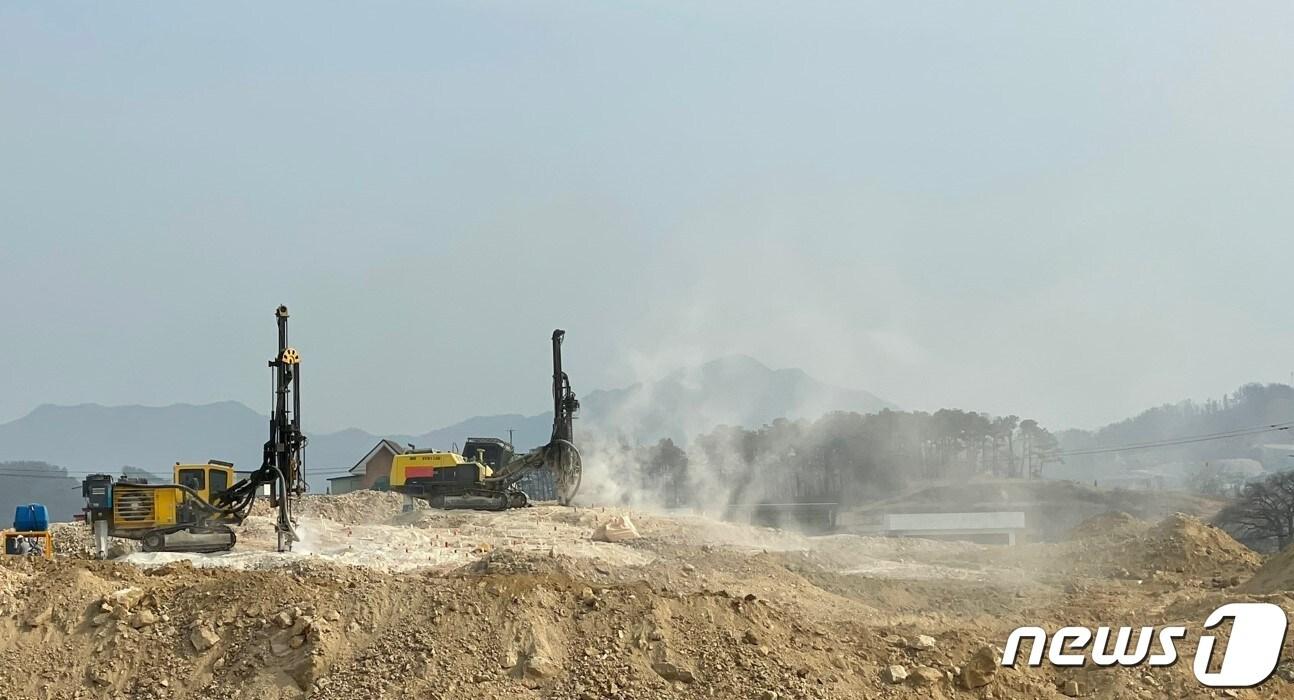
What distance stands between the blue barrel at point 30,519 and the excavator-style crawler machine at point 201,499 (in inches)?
33.0

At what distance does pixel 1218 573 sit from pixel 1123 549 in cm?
254

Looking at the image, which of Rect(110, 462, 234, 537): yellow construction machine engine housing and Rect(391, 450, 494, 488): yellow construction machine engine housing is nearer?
Rect(110, 462, 234, 537): yellow construction machine engine housing

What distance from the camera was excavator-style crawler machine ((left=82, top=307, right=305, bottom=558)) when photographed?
87.2ft

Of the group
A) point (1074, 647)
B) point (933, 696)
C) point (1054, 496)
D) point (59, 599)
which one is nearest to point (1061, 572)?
point (1074, 647)

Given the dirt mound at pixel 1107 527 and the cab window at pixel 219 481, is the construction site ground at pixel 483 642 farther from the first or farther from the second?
the dirt mound at pixel 1107 527

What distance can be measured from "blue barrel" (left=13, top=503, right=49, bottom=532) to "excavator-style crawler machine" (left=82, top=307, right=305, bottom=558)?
0.84 metres

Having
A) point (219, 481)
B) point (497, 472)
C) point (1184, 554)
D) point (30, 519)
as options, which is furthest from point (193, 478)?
point (1184, 554)

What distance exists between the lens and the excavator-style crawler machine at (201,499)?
26.6 meters

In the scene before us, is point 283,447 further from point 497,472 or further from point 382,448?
point 382,448

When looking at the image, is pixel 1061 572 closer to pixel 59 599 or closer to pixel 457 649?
pixel 457 649

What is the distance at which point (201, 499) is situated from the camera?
27422 millimetres

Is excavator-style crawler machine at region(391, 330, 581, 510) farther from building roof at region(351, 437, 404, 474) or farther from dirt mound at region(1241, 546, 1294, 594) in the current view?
building roof at region(351, 437, 404, 474)

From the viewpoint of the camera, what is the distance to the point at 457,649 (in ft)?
50.6

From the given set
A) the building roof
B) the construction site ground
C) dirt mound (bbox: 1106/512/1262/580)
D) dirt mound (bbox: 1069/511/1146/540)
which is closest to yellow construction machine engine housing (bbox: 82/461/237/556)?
the construction site ground
